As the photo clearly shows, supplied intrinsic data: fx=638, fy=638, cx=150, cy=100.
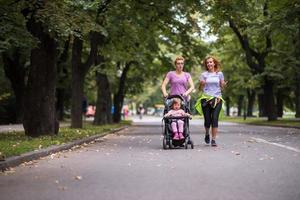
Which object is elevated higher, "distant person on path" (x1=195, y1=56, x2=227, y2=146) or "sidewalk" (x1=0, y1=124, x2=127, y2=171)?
"distant person on path" (x1=195, y1=56, x2=227, y2=146)

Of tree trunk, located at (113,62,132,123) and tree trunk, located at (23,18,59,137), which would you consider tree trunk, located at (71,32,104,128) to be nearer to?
tree trunk, located at (23,18,59,137)

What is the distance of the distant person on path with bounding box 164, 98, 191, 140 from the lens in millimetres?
14727

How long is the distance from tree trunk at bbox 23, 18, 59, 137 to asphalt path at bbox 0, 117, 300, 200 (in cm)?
539

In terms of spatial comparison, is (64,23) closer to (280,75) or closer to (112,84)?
(280,75)

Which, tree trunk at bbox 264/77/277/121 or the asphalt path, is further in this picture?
tree trunk at bbox 264/77/277/121

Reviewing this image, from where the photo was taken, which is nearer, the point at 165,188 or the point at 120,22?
the point at 165,188

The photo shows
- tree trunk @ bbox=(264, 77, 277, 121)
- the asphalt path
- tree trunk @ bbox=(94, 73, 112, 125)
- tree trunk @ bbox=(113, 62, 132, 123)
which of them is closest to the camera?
the asphalt path

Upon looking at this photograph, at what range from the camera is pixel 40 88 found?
19000 mm

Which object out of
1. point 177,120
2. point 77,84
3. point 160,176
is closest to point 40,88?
point 177,120

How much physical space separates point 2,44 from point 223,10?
521 inches

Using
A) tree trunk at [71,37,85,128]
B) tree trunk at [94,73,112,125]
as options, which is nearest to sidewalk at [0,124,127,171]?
tree trunk at [71,37,85,128]

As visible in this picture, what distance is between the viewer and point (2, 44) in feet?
44.9

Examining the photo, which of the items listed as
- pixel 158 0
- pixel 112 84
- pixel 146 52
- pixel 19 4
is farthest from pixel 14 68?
pixel 19 4

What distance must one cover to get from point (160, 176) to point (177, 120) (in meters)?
5.38
